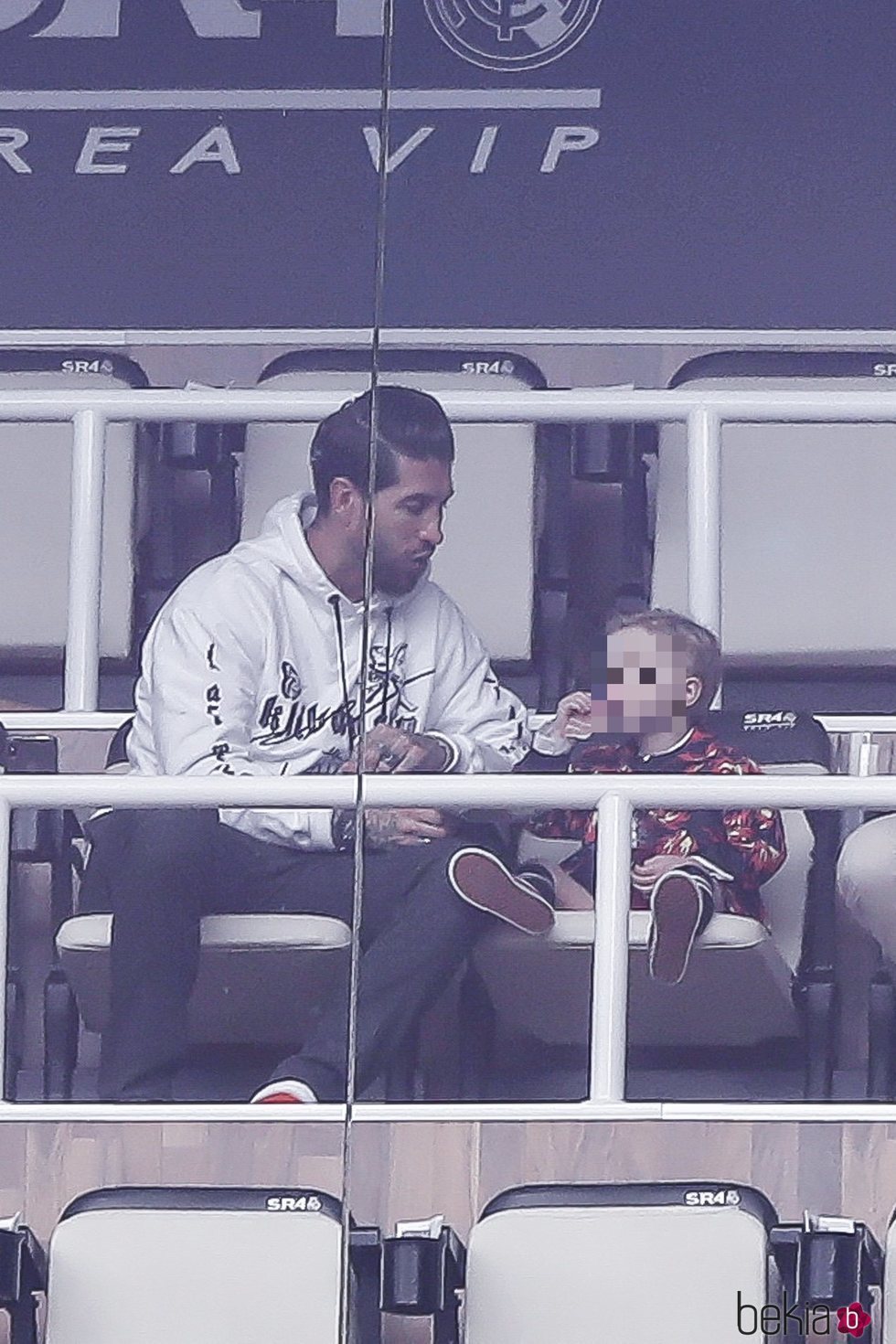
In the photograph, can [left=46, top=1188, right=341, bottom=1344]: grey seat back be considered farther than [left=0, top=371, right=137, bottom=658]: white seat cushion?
No

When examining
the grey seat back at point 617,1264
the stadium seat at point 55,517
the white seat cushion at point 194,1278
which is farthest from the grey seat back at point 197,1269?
the stadium seat at point 55,517

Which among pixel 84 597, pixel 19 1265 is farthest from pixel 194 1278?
pixel 84 597

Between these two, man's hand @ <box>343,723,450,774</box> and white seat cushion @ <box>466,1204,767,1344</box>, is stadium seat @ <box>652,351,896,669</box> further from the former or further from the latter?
white seat cushion @ <box>466,1204,767,1344</box>

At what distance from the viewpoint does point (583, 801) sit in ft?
6.28

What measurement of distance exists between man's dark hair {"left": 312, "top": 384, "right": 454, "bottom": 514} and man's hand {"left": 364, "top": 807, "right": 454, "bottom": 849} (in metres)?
0.27

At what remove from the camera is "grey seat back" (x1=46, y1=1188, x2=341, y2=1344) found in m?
1.86

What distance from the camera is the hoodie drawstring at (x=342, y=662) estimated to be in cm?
194

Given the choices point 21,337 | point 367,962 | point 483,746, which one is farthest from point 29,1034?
point 21,337

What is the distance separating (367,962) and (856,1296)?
0.47 meters

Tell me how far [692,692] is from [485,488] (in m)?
0.24

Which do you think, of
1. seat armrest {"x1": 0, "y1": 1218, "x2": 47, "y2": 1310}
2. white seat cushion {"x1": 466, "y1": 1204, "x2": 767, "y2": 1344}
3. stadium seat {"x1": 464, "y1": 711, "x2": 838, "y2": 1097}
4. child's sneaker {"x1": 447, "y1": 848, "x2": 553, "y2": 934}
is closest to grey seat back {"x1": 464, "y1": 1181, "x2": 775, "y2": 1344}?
white seat cushion {"x1": 466, "y1": 1204, "x2": 767, "y2": 1344}

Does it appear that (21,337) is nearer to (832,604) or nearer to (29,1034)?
(29,1034)

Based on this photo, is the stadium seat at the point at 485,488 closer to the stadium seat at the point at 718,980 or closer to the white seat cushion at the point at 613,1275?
the stadium seat at the point at 718,980

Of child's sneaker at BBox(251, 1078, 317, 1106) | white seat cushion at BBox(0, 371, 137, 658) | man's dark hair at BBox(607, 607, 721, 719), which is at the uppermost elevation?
white seat cushion at BBox(0, 371, 137, 658)
